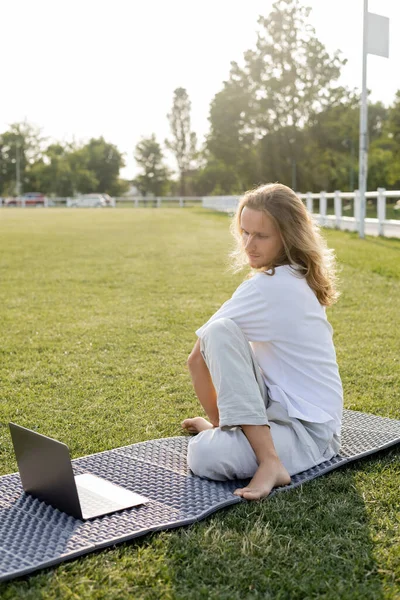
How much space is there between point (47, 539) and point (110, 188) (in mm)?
90312

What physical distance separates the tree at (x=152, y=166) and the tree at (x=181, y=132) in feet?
13.5

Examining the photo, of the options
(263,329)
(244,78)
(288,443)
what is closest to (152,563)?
(288,443)

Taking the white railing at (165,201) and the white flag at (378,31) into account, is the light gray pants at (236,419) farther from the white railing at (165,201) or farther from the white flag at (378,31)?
the white railing at (165,201)

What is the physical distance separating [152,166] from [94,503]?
307 feet

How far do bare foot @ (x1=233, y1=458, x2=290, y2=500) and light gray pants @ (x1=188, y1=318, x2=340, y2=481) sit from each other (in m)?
0.10

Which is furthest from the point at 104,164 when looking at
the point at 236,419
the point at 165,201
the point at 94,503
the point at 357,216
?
the point at 94,503

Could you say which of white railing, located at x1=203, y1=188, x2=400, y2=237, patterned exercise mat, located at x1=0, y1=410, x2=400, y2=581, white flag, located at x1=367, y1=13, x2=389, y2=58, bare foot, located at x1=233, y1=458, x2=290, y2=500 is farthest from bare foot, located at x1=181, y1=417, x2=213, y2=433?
white flag, located at x1=367, y1=13, x2=389, y2=58

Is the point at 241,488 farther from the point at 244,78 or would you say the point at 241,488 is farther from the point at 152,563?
the point at 244,78

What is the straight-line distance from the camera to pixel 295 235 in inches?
119

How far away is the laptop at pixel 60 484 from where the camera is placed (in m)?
2.48

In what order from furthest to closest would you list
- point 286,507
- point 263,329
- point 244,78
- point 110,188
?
point 110,188
point 244,78
point 263,329
point 286,507

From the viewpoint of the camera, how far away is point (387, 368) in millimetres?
4797

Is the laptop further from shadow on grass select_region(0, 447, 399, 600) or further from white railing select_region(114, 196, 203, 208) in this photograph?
white railing select_region(114, 196, 203, 208)

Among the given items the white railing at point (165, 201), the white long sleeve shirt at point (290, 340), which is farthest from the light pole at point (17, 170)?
the white long sleeve shirt at point (290, 340)
